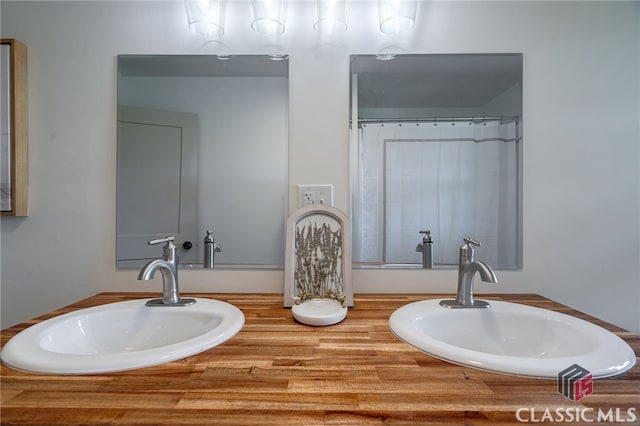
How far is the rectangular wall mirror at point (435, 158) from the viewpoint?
1073mm

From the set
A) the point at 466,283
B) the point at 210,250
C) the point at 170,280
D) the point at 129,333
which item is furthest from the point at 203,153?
the point at 466,283

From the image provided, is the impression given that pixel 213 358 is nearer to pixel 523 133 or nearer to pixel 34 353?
pixel 34 353

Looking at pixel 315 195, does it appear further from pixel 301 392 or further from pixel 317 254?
pixel 301 392

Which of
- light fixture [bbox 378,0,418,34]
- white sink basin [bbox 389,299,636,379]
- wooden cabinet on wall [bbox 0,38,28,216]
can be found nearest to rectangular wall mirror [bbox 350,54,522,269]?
light fixture [bbox 378,0,418,34]

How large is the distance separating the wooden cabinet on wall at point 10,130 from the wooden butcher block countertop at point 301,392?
778mm

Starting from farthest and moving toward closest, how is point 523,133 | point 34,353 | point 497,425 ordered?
1. point 523,133
2. point 34,353
3. point 497,425

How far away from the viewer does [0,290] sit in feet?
3.55

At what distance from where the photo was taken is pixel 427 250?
1.08m

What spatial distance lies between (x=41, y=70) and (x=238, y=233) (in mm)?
962

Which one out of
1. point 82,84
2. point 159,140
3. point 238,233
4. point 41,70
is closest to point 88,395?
point 238,233

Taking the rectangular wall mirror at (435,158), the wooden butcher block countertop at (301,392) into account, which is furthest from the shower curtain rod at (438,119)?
the wooden butcher block countertop at (301,392)

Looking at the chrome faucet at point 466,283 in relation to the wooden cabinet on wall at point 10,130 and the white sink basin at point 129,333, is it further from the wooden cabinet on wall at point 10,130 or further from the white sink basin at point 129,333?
the wooden cabinet on wall at point 10,130

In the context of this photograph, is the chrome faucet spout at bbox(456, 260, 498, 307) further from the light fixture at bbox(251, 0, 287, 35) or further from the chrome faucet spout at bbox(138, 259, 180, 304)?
the light fixture at bbox(251, 0, 287, 35)

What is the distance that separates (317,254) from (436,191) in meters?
0.51
